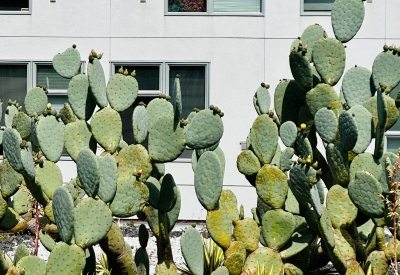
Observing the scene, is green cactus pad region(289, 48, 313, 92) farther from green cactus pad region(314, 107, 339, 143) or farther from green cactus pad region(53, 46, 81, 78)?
green cactus pad region(53, 46, 81, 78)

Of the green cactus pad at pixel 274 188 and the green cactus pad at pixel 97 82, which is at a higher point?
the green cactus pad at pixel 97 82

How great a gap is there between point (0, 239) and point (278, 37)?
5.63 m

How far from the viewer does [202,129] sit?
5.69m

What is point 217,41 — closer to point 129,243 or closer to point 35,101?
point 129,243

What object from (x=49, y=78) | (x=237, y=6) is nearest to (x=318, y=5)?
(x=237, y=6)

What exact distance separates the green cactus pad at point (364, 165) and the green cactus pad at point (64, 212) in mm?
2491

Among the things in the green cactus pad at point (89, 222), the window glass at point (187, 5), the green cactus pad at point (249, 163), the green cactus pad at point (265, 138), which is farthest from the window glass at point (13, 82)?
the green cactus pad at point (89, 222)

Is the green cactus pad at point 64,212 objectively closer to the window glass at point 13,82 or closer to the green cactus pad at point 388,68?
the green cactus pad at point 388,68

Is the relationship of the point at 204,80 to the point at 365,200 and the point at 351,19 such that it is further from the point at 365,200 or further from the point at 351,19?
the point at 365,200

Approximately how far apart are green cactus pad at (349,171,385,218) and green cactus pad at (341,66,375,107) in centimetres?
102

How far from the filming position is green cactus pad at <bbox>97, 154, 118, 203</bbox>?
538 centimetres

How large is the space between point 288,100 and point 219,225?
1838mm

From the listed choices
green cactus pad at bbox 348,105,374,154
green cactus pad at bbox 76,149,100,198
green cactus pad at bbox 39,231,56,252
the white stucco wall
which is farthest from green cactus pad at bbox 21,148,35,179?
the white stucco wall

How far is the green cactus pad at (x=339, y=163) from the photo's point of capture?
6285mm
